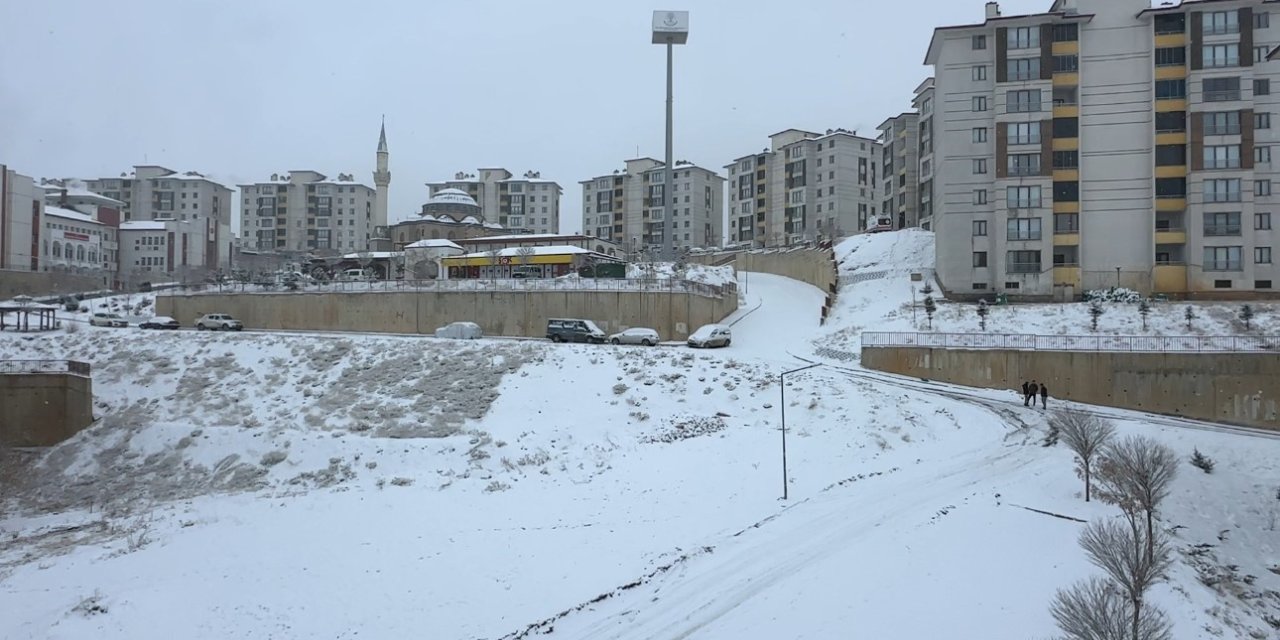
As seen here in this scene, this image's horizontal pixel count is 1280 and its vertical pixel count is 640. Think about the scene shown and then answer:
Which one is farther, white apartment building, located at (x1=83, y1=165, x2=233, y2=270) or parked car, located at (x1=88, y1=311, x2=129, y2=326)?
white apartment building, located at (x1=83, y1=165, x2=233, y2=270)

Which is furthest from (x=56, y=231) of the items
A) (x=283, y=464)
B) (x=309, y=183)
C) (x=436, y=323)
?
(x=283, y=464)

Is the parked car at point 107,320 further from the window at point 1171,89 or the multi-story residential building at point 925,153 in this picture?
the window at point 1171,89

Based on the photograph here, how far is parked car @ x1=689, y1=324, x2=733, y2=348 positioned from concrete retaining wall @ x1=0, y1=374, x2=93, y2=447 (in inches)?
1196

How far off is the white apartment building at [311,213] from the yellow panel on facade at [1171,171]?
115800 millimetres

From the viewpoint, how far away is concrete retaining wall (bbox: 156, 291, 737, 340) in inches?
1822

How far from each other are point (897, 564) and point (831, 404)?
1426 cm

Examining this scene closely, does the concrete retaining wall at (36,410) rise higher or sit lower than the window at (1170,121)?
lower

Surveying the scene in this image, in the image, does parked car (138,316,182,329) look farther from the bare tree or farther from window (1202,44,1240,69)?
window (1202,44,1240,69)

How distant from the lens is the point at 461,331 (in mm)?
44844

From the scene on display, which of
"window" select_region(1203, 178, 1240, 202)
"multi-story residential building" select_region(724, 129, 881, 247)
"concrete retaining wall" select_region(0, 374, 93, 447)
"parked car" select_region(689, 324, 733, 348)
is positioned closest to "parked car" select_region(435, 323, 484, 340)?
"parked car" select_region(689, 324, 733, 348)

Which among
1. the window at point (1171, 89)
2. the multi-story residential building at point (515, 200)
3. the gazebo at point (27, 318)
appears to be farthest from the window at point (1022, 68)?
the multi-story residential building at point (515, 200)

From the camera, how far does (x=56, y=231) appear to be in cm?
8688

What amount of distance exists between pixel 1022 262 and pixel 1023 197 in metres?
4.65

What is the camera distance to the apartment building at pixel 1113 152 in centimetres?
4778
